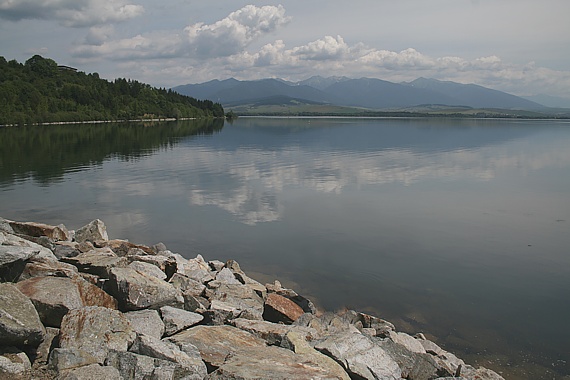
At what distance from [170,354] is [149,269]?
222 inches

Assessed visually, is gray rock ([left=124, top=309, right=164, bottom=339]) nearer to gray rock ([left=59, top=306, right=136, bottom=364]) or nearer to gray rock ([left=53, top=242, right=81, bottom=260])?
gray rock ([left=59, top=306, right=136, bottom=364])

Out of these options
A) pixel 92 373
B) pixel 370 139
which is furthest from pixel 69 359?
pixel 370 139

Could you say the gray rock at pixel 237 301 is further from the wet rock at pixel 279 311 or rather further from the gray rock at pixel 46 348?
the gray rock at pixel 46 348

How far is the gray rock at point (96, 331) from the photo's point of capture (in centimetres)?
830

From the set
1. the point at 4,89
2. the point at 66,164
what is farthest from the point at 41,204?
the point at 4,89

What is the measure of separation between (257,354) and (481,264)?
14.1 meters

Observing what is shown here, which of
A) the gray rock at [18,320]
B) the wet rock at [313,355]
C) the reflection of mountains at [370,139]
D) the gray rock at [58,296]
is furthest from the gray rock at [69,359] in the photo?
the reflection of mountains at [370,139]

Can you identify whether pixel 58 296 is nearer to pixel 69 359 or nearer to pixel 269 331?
pixel 69 359

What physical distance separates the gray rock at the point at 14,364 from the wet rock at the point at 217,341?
2.50 meters

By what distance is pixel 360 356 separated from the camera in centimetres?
964

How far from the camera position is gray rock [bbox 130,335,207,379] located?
8023mm

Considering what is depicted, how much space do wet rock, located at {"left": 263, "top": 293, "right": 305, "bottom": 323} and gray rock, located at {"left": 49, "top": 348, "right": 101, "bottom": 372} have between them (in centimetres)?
571

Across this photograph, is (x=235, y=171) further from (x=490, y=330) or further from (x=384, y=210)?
(x=490, y=330)

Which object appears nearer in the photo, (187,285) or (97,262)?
(97,262)
